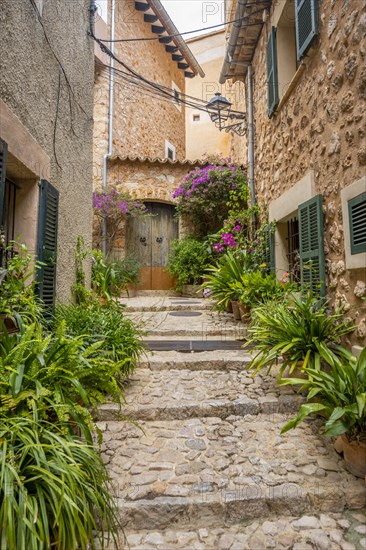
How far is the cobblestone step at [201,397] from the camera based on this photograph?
7.54 ft

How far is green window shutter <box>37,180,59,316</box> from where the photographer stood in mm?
2854

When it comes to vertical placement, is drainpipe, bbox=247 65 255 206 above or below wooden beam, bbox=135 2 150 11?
below

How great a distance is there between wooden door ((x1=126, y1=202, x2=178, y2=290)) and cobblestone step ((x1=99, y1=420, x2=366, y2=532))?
580 centimetres

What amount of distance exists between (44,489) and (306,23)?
14.4ft

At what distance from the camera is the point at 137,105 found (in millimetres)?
9047

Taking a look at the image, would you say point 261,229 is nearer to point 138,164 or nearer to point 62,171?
point 62,171

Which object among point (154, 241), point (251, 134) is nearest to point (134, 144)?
point (154, 241)

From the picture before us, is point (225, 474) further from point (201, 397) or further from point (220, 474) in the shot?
point (201, 397)

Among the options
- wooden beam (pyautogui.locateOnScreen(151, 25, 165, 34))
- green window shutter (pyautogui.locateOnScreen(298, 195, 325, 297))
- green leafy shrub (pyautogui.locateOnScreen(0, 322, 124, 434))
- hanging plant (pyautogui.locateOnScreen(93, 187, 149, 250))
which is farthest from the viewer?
wooden beam (pyautogui.locateOnScreen(151, 25, 165, 34))

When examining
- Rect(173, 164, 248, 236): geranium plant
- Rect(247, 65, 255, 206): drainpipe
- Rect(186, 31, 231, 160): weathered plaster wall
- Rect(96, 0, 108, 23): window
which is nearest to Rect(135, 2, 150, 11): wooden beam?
Rect(96, 0, 108, 23): window

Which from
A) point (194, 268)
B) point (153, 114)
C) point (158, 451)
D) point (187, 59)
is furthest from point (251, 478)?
point (187, 59)

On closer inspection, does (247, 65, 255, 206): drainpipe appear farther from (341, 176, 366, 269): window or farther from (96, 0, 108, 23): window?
(96, 0, 108, 23): window

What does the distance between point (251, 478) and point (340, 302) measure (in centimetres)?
159

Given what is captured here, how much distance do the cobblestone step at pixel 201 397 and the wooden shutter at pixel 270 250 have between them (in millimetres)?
2017
